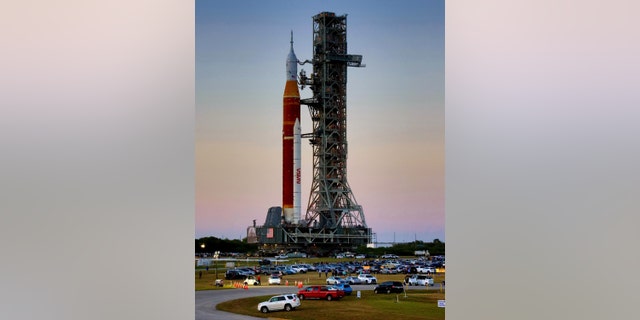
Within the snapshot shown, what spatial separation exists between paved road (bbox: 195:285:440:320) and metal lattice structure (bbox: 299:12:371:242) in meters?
0.86

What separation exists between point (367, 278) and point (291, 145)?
1791mm

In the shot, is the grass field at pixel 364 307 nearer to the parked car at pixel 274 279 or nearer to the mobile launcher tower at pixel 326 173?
the parked car at pixel 274 279

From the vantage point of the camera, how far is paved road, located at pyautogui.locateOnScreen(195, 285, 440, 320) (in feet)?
27.9

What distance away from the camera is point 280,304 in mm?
8672

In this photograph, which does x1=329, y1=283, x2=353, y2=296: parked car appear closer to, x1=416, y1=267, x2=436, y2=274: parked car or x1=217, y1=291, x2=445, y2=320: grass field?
x1=217, y1=291, x2=445, y2=320: grass field

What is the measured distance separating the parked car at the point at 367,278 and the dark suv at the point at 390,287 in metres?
→ 0.12

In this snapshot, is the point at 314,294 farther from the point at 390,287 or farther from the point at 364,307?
the point at 390,287

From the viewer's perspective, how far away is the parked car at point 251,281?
9.05 metres

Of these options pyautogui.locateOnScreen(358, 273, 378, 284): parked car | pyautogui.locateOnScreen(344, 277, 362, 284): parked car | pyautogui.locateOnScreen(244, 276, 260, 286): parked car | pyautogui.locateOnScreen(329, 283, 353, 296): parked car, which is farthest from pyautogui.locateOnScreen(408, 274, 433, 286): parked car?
pyautogui.locateOnScreen(244, 276, 260, 286): parked car

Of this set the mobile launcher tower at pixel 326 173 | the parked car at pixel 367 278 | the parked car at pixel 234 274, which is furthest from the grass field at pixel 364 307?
the mobile launcher tower at pixel 326 173
